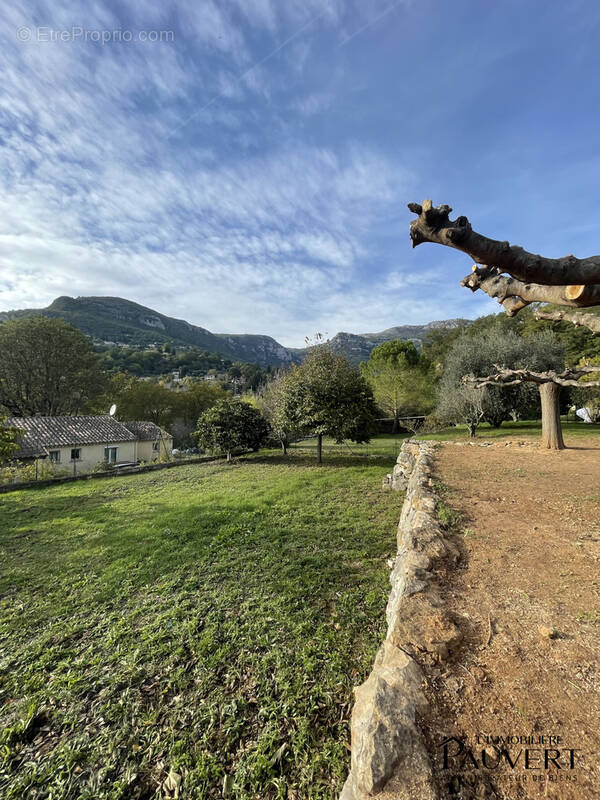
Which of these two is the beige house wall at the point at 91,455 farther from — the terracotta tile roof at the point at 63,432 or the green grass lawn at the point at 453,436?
the green grass lawn at the point at 453,436

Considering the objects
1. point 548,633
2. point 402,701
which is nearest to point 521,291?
point 548,633

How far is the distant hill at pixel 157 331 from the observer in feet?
235

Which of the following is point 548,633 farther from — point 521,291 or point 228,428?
point 228,428

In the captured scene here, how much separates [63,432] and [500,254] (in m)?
21.5

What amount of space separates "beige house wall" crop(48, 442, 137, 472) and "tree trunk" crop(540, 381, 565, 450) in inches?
772

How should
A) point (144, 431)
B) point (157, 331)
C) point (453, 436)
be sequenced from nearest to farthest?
point (453, 436) → point (144, 431) → point (157, 331)

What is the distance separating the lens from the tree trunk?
9180 millimetres

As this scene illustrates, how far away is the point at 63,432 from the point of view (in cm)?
1750

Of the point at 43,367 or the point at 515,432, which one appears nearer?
the point at 515,432

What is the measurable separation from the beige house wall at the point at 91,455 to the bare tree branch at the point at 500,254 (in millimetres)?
18298

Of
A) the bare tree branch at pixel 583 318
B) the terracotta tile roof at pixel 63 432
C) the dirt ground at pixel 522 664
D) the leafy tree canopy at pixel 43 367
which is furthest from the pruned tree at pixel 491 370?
the leafy tree canopy at pixel 43 367

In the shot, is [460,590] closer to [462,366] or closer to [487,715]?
[487,715]

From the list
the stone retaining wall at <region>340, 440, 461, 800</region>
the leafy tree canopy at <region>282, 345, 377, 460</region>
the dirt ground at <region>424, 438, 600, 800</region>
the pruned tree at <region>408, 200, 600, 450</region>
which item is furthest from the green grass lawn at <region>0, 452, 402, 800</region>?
the leafy tree canopy at <region>282, 345, 377, 460</region>

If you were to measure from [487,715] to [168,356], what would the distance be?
6655cm
